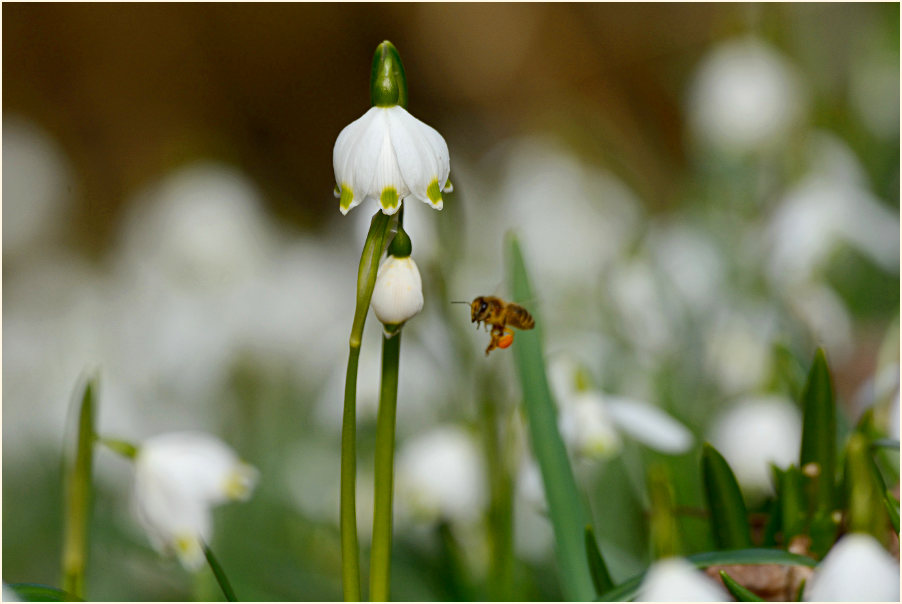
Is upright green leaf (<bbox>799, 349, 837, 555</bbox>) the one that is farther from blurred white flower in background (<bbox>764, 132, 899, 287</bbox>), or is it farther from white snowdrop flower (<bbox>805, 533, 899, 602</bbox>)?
blurred white flower in background (<bbox>764, 132, 899, 287</bbox>)

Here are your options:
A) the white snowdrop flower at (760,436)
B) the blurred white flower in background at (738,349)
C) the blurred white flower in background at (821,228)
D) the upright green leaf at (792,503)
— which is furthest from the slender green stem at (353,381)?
the blurred white flower in background at (821,228)

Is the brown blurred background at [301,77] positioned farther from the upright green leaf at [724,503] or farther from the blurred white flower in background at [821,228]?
the upright green leaf at [724,503]

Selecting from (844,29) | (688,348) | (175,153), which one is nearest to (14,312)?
(175,153)

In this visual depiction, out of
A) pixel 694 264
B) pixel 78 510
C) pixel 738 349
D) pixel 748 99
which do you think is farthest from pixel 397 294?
pixel 748 99

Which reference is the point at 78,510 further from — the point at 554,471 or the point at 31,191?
the point at 31,191

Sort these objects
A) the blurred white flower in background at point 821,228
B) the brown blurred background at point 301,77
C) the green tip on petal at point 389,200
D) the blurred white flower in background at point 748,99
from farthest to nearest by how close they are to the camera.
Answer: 1. the brown blurred background at point 301,77
2. the blurred white flower in background at point 748,99
3. the blurred white flower in background at point 821,228
4. the green tip on petal at point 389,200

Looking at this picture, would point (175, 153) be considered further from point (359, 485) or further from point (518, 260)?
point (518, 260)

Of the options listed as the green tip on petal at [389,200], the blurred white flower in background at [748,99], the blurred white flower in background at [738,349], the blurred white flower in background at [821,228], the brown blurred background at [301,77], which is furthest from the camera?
the brown blurred background at [301,77]
